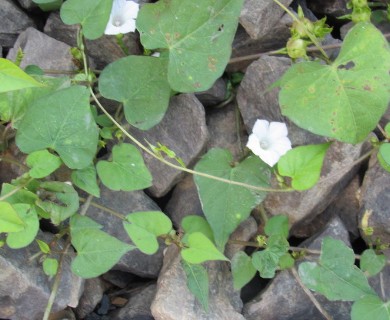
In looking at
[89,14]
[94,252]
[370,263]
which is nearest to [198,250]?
[94,252]

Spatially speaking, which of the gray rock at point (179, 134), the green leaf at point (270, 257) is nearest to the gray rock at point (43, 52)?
the gray rock at point (179, 134)

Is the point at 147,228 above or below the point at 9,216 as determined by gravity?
below

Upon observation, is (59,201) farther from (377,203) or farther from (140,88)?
(377,203)

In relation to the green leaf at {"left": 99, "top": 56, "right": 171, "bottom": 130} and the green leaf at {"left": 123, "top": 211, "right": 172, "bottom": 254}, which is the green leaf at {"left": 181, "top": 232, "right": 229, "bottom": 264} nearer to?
the green leaf at {"left": 123, "top": 211, "right": 172, "bottom": 254}

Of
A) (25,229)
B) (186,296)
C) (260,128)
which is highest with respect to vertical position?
(260,128)

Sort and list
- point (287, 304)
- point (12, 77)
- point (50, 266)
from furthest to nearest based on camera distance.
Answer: point (287, 304), point (50, 266), point (12, 77)

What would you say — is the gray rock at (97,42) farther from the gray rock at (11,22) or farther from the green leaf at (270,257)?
the green leaf at (270,257)

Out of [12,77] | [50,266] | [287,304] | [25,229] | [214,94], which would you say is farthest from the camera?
[214,94]
